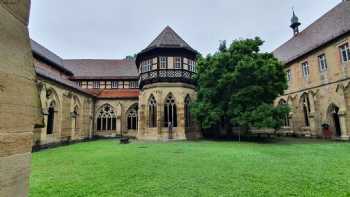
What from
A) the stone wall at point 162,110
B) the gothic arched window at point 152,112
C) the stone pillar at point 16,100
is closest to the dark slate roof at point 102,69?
the stone wall at point 162,110

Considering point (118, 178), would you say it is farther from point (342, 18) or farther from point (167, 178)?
point (342, 18)

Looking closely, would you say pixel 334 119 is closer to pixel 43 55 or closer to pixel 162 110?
pixel 162 110

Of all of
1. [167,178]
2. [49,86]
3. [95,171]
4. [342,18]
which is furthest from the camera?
[342,18]

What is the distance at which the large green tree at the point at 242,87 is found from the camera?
1508 centimetres

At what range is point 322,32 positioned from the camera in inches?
806

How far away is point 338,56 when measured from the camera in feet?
56.7

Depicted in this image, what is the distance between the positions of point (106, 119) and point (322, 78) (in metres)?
25.4

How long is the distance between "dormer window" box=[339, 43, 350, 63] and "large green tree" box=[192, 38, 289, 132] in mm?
5675

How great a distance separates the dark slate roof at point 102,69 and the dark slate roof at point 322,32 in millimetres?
21877

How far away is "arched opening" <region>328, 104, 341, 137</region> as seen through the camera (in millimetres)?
18062

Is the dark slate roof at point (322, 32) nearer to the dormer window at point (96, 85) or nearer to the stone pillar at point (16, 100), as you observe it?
the stone pillar at point (16, 100)

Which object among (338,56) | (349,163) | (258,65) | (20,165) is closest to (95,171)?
(20,165)

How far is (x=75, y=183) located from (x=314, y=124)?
22905mm

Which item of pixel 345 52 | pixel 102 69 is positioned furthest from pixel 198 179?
pixel 102 69
